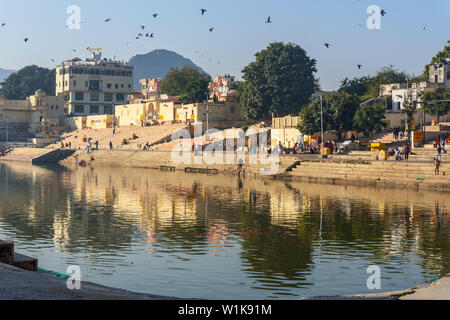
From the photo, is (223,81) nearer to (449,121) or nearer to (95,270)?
(449,121)

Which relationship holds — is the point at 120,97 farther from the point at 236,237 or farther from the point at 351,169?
the point at 236,237

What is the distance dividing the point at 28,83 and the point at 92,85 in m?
27.9

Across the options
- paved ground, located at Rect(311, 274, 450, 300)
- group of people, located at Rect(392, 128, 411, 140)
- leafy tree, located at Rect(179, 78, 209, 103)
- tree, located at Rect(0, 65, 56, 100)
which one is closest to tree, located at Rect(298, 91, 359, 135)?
group of people, located at Rect(392, 128, 411, 140)

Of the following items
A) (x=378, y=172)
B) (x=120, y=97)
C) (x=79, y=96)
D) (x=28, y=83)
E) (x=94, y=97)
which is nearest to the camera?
(x=378, y=172)

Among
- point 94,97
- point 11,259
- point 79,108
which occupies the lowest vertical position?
point 11,259

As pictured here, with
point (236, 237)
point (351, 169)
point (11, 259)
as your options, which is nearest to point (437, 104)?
point (351, 169)

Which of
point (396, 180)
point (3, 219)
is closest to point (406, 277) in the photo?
point (3, 219)

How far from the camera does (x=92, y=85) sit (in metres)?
123

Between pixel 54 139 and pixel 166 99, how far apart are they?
18908 millimetres

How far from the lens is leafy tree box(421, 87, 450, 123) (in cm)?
5897

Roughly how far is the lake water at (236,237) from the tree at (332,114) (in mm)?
20632

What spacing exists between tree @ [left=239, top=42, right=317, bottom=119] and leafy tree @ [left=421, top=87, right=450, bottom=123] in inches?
761

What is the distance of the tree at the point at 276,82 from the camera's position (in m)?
78.3

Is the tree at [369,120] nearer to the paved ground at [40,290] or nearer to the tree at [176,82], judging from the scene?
the paved ground at [40,290]
